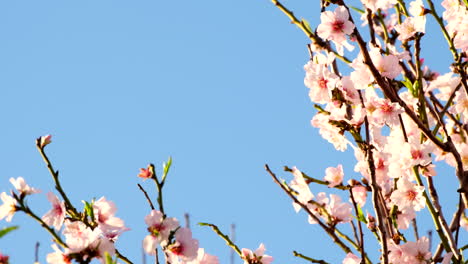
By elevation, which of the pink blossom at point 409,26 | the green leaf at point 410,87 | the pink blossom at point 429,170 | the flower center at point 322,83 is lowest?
the pink blossom at point 429,170

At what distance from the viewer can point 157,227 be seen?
7.95ft

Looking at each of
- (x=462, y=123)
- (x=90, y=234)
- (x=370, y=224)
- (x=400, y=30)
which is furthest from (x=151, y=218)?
(x=462, y=123)

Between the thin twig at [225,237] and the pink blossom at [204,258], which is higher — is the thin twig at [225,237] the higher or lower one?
the higher one

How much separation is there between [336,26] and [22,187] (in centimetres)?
164

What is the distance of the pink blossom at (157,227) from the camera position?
95.0 inches

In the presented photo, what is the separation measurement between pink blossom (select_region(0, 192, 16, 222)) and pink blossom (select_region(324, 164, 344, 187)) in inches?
59.0

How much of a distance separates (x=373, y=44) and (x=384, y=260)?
1028 mm

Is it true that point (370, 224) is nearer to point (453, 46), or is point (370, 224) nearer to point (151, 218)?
point (453, 46)

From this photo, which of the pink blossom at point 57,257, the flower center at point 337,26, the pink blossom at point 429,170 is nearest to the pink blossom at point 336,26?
the flower center at point 337,26

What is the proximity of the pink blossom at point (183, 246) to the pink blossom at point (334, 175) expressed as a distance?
1.02 metres

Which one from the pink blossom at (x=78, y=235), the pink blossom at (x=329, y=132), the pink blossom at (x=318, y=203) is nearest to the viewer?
the pink blossom at (x=78, y=235)

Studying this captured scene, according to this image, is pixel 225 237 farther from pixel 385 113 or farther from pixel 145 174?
pixel 385 113

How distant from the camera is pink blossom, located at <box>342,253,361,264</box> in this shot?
300 cm

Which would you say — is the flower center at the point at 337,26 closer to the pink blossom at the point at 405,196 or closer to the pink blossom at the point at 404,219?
the pink blossom at the point at 405,196
